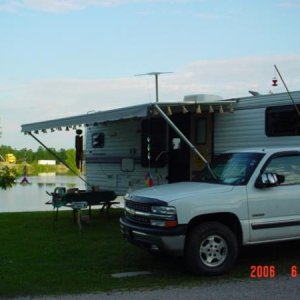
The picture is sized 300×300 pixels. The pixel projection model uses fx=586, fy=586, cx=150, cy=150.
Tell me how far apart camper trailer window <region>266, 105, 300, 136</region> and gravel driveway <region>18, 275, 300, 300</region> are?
3.93m

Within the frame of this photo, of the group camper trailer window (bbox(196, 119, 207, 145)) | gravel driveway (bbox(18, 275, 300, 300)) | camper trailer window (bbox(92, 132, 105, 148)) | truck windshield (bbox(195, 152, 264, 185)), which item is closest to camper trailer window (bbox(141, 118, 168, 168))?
camper trailer window (bbox(196, 119, 207, 145))

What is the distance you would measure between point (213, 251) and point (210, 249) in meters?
0.05

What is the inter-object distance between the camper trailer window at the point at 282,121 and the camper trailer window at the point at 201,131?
78.0 inches

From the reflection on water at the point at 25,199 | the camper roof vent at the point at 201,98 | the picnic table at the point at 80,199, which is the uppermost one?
the camper roof vent at the point at 201,98

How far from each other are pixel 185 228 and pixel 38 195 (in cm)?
1709

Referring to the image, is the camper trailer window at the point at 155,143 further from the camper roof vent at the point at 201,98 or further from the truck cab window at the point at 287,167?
the truck cab window at the point at 287,167

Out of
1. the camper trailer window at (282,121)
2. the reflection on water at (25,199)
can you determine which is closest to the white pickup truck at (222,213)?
the camper trailer window at (282,121)

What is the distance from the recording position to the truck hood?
25.5 ft

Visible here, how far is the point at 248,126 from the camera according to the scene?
11492 millimetres

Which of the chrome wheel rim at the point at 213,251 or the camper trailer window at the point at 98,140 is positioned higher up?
the camper trailer window at the point at 98,140

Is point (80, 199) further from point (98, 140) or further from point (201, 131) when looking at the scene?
point (98, 140)

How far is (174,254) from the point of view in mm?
7617


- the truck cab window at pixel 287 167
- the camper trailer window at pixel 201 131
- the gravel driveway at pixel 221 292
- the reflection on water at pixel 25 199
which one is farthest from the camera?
the reflection on water at pixel 25 199

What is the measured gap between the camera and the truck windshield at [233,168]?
8.22 m
